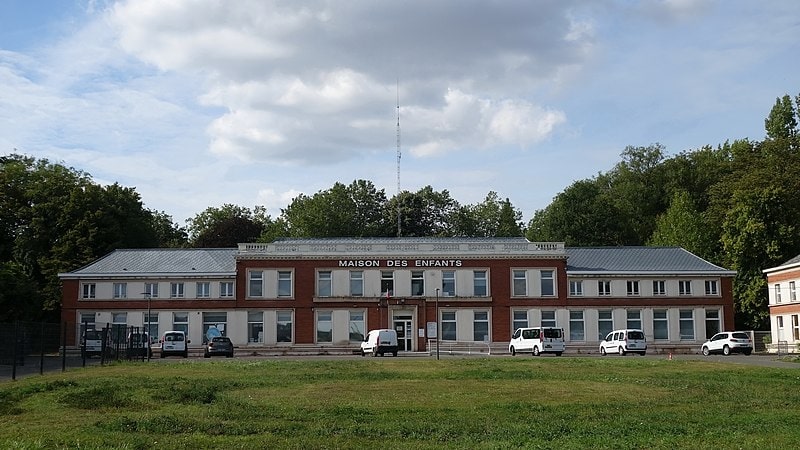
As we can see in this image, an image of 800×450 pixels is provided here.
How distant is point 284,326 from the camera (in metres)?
72.8

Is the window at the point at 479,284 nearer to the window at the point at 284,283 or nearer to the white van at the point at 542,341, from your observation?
the white van at the point at 542,341

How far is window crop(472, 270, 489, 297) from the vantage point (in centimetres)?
7369

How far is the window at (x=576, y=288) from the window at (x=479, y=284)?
7.13 m

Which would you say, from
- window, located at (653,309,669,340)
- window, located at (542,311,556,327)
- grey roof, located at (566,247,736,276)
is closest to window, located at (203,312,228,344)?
window, located at (542,311,556,327)

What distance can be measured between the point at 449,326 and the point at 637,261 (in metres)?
17.2

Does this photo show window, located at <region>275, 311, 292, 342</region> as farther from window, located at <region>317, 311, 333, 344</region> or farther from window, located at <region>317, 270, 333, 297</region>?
window, located at <region>317, 270, 333, 297</region>

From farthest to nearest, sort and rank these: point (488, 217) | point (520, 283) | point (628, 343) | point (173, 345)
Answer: point (488, 217), point (520, 283), point (173, 345), point (628, 343)

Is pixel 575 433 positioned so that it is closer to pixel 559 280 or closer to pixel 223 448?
pixel 223 448

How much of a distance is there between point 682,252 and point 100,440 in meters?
68.1

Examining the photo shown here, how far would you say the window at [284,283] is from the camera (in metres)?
73.3

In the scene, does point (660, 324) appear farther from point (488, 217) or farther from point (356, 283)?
point (488, 217)

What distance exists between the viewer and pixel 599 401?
21.8m

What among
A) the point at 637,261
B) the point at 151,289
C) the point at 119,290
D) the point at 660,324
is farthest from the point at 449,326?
the point at 119,290

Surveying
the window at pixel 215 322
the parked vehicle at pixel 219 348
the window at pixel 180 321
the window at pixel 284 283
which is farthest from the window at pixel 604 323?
the window at pixel 180 321
